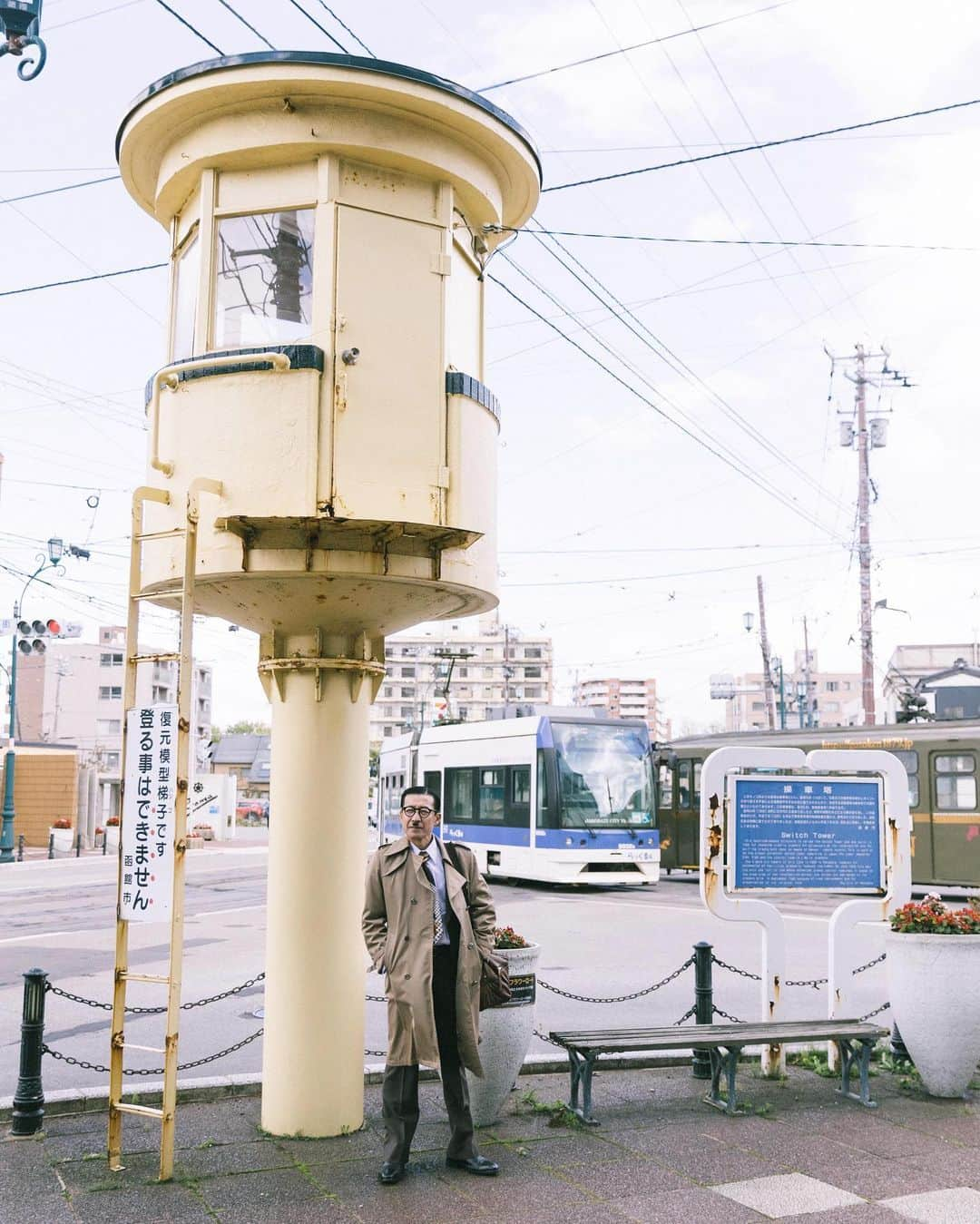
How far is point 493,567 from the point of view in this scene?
7332 mm

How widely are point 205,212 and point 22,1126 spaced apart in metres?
5.35

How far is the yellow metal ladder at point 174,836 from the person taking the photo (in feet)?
19.2

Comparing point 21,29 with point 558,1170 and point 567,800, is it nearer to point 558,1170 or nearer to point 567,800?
point 558,1170

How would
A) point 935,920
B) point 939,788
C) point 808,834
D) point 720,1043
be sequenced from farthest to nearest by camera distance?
point 939,788, point 808,834, point 935,920, point 720,1043

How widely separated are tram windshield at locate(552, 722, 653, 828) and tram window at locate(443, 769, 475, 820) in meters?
3.43

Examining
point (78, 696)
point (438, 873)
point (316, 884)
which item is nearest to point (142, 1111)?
point (316, 884)

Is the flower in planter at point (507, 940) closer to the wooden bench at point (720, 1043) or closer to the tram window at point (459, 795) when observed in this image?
the wooden bench at point (720, 1043)

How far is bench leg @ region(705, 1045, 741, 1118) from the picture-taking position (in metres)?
7.26

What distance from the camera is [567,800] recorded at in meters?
23.9

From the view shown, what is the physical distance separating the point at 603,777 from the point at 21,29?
745 inches

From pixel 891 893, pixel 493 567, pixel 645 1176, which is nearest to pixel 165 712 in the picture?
pixel 493 567

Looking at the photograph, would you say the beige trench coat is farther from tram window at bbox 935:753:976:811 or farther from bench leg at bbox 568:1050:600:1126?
tram window at bbox 935:753:976:811

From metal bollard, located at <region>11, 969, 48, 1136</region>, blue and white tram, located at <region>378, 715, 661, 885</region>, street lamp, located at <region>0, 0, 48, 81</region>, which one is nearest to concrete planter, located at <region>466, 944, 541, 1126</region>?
metal bollard, located at <region>11, 969, 48, 1136</region>

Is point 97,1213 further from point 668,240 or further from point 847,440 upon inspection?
point 847,440
